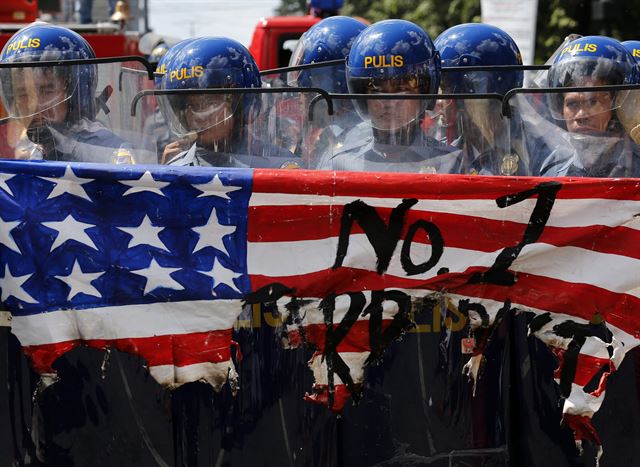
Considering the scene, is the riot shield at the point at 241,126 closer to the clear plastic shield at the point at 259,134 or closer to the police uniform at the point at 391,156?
the clear plastic shield at the point at 259,134

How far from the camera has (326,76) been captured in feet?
19.9

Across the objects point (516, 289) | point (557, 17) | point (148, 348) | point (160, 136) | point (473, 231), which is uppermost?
point (160, 136)

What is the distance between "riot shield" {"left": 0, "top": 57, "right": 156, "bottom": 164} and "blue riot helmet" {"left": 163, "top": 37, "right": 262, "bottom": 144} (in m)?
0.23

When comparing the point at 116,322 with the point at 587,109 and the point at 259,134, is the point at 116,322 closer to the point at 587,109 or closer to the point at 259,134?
the point at 259,134

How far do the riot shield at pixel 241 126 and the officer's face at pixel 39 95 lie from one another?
0.58 m

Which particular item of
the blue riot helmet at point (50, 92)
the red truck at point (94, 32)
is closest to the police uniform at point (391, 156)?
the blue riot helmet at point (50, 92)

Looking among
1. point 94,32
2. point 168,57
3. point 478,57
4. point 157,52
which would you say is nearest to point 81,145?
point 168,57

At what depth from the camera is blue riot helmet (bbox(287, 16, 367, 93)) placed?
605 centimetres

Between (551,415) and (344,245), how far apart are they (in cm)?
90

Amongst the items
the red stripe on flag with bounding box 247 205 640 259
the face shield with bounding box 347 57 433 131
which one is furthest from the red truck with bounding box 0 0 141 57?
the red stripe on flag with bounding box 247 205 640 259

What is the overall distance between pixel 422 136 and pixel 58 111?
1.60 metres

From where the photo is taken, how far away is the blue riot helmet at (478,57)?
5.69 m

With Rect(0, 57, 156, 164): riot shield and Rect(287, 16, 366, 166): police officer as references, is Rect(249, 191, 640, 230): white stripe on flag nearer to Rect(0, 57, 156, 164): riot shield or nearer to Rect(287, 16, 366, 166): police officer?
Rect(287, 16, 366, 166): police officer

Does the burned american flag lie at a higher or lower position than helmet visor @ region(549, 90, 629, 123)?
lower
